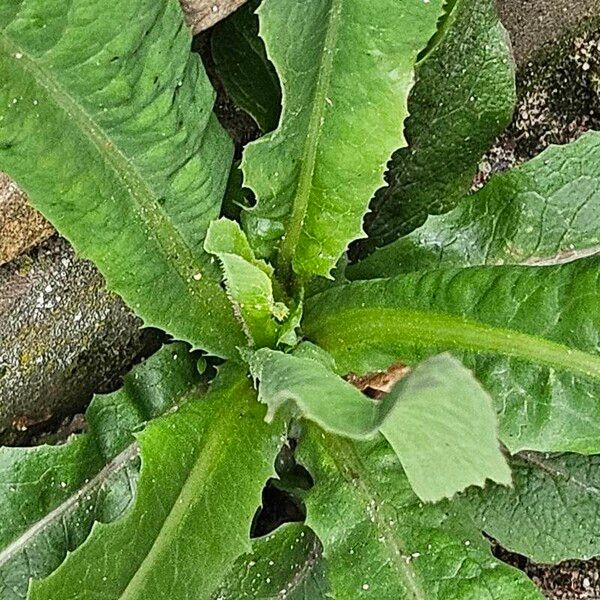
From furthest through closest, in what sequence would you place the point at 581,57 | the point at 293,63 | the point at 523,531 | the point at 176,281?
the point at 581,57 → the point at 523,531 → the point at 176,281 → the point at 293,63

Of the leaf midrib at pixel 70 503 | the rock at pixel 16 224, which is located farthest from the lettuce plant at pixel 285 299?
the rock at pixel 16 224

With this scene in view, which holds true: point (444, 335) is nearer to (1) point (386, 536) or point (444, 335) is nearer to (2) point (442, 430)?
(1) point (386, 536)

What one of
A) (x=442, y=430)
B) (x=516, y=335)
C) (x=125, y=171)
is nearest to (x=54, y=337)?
(x=125, y=171)

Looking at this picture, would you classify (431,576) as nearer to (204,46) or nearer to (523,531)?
(523,531)

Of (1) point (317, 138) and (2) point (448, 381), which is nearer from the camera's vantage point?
(2) point (448, 381)

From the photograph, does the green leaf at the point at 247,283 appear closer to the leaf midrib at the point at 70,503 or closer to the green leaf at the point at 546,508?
the leaf midrib at the point at 70,503

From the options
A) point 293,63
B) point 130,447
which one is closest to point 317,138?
point 293,63
